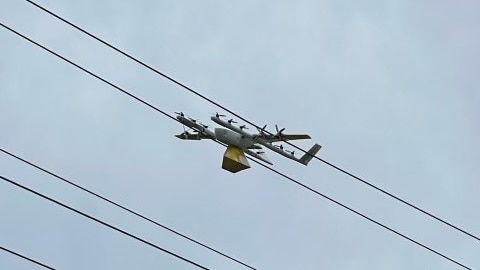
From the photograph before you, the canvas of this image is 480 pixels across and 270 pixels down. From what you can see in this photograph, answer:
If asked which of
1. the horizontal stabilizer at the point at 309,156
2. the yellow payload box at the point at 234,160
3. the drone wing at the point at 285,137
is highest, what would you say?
the horizontal stabilizer at the point at 309,156

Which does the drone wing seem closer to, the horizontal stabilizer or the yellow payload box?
the yellow payload box

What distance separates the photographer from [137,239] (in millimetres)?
15953

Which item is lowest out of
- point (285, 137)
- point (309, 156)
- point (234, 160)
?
point (234, 160)

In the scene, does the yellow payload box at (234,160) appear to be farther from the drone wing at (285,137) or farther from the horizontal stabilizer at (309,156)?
the horizontal stabilizer at (309,156)

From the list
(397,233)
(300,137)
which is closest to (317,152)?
(300,137)

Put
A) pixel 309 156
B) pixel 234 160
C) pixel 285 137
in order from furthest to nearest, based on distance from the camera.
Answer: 1. pixel 309 156
2. pixel 234 160
3. pixel 285 137

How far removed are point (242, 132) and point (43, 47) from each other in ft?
35.3

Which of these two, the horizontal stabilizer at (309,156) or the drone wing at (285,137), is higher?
the horizontal stabilizer at (309,156)

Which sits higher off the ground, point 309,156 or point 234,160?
point 309,156

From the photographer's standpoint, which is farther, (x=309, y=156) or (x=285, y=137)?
(x=309, y=156)

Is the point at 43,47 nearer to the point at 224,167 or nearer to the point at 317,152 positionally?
the point at 224,167

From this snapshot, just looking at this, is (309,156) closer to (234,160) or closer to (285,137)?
(285,137)

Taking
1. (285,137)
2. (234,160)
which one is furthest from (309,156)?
(234,160)

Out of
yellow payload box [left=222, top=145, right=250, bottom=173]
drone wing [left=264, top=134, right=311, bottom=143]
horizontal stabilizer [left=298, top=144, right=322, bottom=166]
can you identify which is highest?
horizontal stabilizer [left=298, top=144, right=322, bottom=166]
